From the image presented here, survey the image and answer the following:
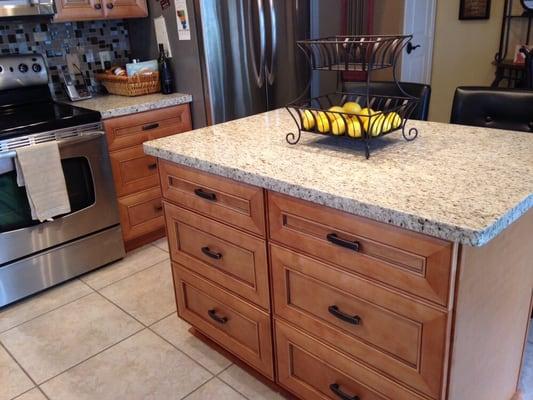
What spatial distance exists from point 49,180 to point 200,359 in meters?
1.16

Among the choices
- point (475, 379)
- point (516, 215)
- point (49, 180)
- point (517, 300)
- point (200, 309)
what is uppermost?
point (516, 215)

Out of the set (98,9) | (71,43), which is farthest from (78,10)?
(71,43)

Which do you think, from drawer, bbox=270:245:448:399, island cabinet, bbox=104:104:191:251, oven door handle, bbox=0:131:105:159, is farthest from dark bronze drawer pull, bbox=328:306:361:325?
oven door handle, bbox=0:131:105:159

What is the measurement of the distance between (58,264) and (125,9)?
1.58m

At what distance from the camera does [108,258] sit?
275 centimetres

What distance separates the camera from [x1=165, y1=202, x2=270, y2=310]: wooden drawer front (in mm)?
1526

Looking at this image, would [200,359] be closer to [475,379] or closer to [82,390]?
[82,390]

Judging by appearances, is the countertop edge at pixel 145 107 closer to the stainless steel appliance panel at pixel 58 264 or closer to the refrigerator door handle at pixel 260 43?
the refrigerator door handle at pixel 260 43

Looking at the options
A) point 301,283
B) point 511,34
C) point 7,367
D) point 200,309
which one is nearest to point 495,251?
point 301,283

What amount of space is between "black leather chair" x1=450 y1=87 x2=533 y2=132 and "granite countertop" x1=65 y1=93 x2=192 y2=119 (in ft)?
5.37

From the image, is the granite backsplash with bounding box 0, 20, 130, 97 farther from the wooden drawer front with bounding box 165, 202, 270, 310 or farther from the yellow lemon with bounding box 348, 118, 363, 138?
the yellow lemon with bounding box 348, 118, 363, 138

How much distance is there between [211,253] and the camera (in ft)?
5.54

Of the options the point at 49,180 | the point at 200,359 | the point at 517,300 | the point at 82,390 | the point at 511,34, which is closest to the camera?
the point at 517,300

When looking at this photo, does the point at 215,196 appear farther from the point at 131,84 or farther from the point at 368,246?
the point at 131,84
